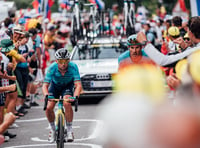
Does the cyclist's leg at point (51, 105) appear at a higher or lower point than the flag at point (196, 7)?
lower

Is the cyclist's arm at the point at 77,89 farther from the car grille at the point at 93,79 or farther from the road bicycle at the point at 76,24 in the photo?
the road bicycle at the point at 76,24

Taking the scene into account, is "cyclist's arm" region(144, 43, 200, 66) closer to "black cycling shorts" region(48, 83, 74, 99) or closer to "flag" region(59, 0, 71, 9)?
"black cycling shorts" region(48, 83, 74, 99)

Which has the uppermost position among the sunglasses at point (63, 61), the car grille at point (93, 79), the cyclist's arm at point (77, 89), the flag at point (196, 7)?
the flag at point (196, 7)

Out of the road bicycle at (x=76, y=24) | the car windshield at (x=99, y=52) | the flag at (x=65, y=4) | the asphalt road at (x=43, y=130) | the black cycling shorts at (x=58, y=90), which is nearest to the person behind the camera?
the black cycling shorts at (x=58, y=90)

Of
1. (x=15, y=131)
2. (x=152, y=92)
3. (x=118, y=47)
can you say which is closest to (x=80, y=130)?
(x=15, y=131)

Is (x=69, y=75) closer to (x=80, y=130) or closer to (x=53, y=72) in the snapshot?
(x=53, y=72)

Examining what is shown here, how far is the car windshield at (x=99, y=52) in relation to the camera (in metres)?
16.7

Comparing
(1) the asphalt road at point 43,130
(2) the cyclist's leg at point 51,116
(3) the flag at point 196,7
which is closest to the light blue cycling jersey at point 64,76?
(2) the cyclist's leg at point 51,116

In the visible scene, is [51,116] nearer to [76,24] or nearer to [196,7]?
[196,7]

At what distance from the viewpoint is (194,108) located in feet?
10.2

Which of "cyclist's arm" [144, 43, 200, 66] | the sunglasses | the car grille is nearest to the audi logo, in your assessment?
the car grille

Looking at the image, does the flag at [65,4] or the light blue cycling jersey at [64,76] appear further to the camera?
the flag at [65,4]

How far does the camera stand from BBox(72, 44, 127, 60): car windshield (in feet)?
54.9

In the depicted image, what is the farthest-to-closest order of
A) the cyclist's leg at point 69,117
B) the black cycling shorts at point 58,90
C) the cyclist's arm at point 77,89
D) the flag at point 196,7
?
the flag at point 196,7 < the black cycling shorts at point 58,90 < the cyclist's leg at point 69,117 < the cyclist's arm at point 77,89
